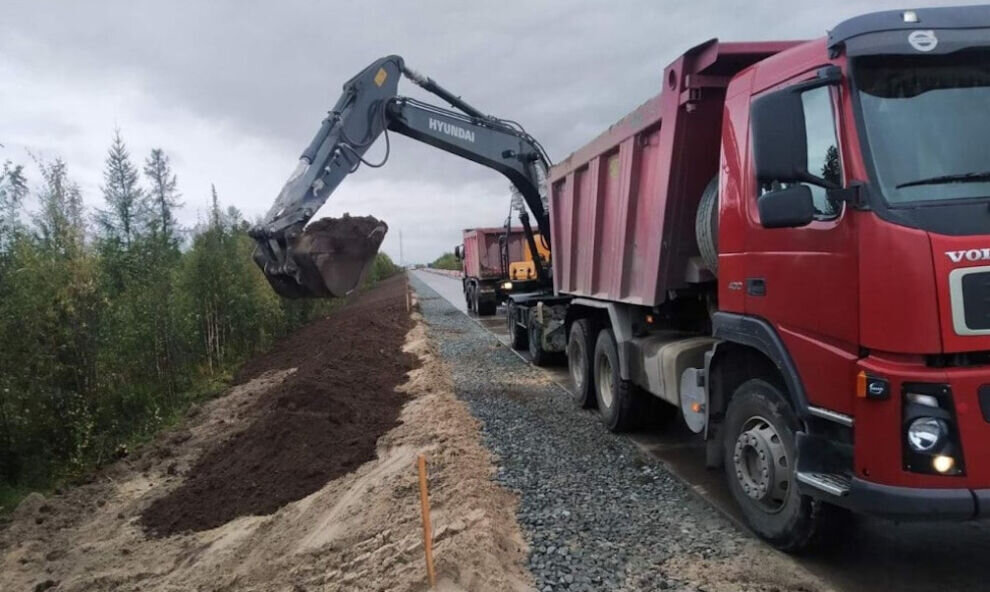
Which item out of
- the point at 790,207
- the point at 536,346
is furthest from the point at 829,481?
the point at 536,346

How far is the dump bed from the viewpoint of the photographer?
5.25m

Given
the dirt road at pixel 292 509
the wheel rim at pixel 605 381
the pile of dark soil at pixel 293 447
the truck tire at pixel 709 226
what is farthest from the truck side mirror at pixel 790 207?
the pile of dark soil at pixel 293 447

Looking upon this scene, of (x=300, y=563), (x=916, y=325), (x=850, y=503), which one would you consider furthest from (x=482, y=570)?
(x=916, y=325)

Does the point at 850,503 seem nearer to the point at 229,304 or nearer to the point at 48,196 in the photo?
the point at 48,196

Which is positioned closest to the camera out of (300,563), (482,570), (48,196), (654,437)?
(482,570)

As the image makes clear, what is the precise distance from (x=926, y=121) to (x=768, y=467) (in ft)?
6.64

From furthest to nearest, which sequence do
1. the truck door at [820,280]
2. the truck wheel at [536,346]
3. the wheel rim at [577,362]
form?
1. the truck wheel at [536,346]
2. the wheel rim at [577,362]
3. the truck door at [820,280]

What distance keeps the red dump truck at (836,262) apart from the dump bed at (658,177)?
0.8 inches

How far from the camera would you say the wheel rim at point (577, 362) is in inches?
338

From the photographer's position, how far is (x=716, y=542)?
4406mm

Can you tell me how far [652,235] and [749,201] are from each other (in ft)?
6.13

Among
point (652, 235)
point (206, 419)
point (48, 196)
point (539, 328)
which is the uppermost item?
point (48, 196)

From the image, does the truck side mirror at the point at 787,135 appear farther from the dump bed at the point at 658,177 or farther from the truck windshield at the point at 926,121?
the dump bed at the point at 658,177

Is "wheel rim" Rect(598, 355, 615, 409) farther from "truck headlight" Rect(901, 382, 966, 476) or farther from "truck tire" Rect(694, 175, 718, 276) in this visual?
"truck headlight" Rect(901, 382, 966, 476)
